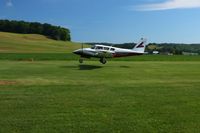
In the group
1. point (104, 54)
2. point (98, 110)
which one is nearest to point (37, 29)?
point (104, 54)

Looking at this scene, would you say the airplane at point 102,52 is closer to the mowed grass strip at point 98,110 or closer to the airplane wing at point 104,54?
the airplane wing at point 104,54

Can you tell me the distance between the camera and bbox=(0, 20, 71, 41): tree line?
15362cm

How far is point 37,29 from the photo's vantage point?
529ft

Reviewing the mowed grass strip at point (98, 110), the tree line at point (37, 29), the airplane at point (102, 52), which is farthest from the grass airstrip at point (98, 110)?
the tree line at point (37, 29)

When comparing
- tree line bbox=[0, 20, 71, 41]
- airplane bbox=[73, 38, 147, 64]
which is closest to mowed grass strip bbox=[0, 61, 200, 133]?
airplane bbox=[73, 38, 147, 64]

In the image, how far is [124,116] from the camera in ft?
28.5

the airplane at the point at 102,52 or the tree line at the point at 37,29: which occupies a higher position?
the tree line at the point at 37,29

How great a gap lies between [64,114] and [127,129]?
2082 millimetres

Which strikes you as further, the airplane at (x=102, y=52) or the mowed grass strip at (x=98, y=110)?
the airplane at (x=102, y=52)

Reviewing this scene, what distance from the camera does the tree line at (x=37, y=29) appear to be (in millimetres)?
153625

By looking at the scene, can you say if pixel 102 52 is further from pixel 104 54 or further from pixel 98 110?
pixel 98 110

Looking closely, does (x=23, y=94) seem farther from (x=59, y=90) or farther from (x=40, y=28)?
(x=40, y=28)

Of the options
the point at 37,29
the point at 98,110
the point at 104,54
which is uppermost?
the point at 37,29

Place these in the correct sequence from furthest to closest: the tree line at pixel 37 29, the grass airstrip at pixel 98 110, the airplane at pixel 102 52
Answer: the tree line at pixel 37 29
the airplane at pixel 102 52
the grass airstrip at pixel 98 110
